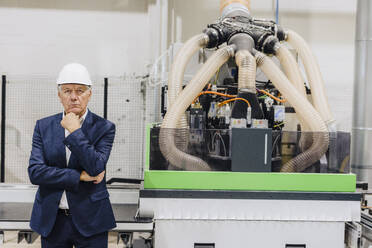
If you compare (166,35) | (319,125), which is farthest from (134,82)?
(319,125)

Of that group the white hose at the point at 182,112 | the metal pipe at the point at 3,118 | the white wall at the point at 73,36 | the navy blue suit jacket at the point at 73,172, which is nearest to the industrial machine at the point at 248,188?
the white hose at the point at 182,112

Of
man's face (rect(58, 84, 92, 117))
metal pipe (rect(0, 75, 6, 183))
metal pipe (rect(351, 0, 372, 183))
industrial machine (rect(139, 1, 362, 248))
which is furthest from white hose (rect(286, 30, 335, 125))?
metal pipe (rect(0, 75, 6, 183))

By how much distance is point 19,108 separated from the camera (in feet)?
13.5

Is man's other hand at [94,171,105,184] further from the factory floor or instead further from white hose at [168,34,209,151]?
the factory floor

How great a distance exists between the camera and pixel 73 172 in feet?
5.32

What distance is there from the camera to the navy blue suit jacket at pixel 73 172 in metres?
1.61

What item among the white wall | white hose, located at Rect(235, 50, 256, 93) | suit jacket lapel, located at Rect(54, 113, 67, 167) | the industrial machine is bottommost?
the industrial machine

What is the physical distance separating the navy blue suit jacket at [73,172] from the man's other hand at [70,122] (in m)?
0.03

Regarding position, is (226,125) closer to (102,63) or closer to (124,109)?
(124,109)

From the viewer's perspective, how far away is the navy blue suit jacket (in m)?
1.61

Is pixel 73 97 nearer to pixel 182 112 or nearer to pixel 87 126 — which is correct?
pixel 87 126

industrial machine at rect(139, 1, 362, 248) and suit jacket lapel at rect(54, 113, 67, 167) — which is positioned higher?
suit jacket lapel at rect(54, 113, 67, 167)

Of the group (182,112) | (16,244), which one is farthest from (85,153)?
(16,244)

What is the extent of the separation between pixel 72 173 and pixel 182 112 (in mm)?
881
